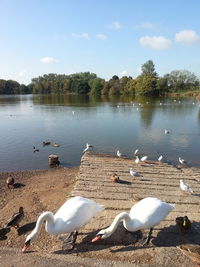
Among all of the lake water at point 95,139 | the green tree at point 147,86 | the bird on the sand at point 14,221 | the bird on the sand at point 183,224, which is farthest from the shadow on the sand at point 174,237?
the green tree at point 147,86

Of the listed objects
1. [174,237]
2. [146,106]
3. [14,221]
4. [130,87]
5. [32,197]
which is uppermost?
[130,87]

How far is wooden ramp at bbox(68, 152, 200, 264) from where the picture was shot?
320 inches

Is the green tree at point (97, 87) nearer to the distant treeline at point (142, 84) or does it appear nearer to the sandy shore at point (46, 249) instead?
the distant treeline at point (142, 84)

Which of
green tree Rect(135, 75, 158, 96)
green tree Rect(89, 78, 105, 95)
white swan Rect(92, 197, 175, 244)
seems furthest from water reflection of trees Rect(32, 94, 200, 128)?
green tree Rect(89, 78, 105, 95)

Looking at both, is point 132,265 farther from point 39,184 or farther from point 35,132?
point 35,132

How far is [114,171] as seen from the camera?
1598 centimetres

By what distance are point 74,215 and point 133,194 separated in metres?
4.50

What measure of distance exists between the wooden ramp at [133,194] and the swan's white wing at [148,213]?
610 millimetres

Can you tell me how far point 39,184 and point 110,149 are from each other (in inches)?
458

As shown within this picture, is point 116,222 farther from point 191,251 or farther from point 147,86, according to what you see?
point 147,86

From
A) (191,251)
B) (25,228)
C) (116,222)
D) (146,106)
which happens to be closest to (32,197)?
(25,228)

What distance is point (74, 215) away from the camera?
8.05m

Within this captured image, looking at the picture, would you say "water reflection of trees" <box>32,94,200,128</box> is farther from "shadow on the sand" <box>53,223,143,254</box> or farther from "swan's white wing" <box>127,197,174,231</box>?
"shadow on the sand" <box>53,223,143,254</box>

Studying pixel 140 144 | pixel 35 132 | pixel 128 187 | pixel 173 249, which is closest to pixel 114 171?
pixel 128 187
